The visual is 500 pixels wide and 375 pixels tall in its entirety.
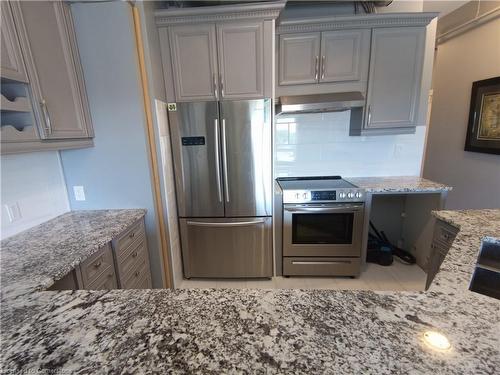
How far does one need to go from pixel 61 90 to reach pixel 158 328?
5.54ft

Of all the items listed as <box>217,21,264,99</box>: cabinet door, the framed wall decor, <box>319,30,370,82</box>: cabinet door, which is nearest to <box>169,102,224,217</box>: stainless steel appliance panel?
<box>217,21,264,99</box>: cabinet door

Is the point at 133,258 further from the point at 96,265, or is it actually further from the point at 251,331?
the point at 251,331

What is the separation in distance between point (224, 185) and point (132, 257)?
3.13ft

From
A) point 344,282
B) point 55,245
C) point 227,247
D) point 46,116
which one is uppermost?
point 46,116

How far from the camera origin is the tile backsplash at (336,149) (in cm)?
270

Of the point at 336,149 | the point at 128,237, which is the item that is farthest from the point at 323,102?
the point at 128,237

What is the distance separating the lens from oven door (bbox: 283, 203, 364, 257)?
2266 mm

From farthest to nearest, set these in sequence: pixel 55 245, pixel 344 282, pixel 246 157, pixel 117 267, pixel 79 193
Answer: pixel 344 282 → pixel 246 157 → pixel 79 193 → pixel 117 267 → pixel 55 245

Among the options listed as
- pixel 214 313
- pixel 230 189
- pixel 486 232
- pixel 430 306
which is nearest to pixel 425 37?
pixel 486 232

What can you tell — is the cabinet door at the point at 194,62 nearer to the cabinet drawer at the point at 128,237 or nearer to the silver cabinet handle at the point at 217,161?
the silver cabinet handle at the point at 217,161

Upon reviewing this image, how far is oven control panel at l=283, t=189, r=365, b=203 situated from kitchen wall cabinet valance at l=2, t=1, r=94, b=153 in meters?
1.75

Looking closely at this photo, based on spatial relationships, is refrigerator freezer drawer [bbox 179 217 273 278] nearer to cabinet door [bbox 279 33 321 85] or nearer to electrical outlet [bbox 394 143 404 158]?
cabinet door [bbox 279 33 321 85]

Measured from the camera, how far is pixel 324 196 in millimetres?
2225

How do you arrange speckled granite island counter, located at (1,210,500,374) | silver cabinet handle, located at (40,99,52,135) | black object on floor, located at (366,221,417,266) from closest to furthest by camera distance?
speckled granite island counter, located at (1,210,500,374)
silver cabinet handle, located at (40,99,52,135)
black object on floor, located at (366,221,417,266)
